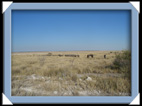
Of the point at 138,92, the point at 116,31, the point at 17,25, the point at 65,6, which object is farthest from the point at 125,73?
the point at 17,25

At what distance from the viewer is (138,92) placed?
9.16 meters

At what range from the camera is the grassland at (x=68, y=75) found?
9.24 metres

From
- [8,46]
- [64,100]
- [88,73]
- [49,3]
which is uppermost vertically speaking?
[49,3]

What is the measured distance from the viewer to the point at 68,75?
9.37 meters

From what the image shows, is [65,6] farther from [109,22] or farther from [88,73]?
[88,73]

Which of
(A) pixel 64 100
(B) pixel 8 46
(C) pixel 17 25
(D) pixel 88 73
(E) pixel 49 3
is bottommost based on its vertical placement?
(A) pixel 64 100

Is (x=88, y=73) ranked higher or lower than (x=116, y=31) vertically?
lower

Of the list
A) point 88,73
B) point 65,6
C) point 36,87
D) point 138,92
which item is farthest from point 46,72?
point 138,92

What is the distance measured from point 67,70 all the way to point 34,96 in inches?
47.3

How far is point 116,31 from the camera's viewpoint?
30.5 feet

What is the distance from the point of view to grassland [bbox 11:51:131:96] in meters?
9.24

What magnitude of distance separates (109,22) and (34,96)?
9.85ft

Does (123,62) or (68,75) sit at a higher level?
(123,62)

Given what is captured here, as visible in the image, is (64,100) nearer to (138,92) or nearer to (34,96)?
(34,96)
